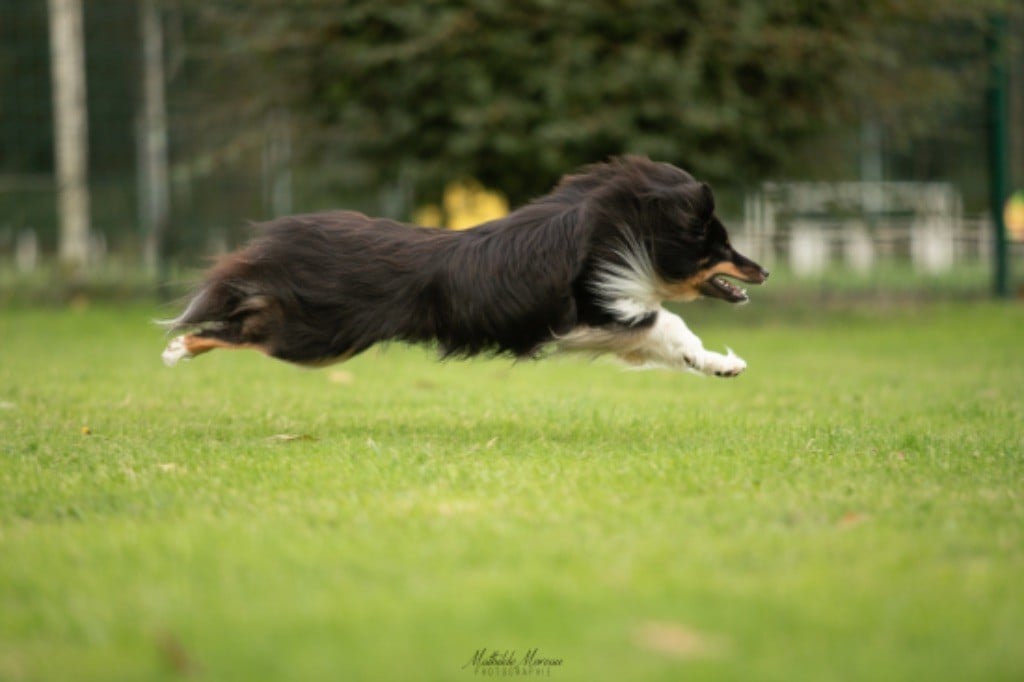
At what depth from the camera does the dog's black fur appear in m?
5.72

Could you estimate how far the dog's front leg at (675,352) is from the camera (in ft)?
19.6

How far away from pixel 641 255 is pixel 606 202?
0.29m

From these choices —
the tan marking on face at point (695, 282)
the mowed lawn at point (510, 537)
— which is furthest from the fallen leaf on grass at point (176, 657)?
the tan marking on face at point (695, 282)

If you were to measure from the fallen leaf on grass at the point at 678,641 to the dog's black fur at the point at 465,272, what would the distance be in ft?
9.78

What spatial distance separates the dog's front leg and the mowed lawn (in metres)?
0.32

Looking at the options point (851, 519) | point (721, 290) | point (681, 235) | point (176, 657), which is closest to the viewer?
point (176, 657)

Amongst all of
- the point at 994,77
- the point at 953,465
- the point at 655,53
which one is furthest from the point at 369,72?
the point at 953,465

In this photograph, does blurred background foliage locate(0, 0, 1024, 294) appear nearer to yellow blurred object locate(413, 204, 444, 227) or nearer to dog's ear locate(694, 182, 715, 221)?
yellow blurred object locate(413, 204, 444, 227)

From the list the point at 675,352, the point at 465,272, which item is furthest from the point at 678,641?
the point at 675,352

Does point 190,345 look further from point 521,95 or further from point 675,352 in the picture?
point 521,95

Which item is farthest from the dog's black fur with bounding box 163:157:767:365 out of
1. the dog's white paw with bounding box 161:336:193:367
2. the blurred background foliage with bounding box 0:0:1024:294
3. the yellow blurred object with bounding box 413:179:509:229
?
the yellow blurred object with bounding box 413:179:509:229

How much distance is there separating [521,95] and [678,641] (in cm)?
1013

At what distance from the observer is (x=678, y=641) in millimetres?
2801

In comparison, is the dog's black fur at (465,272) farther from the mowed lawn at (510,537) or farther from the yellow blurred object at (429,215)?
the yellow blurred object at (429,215)
